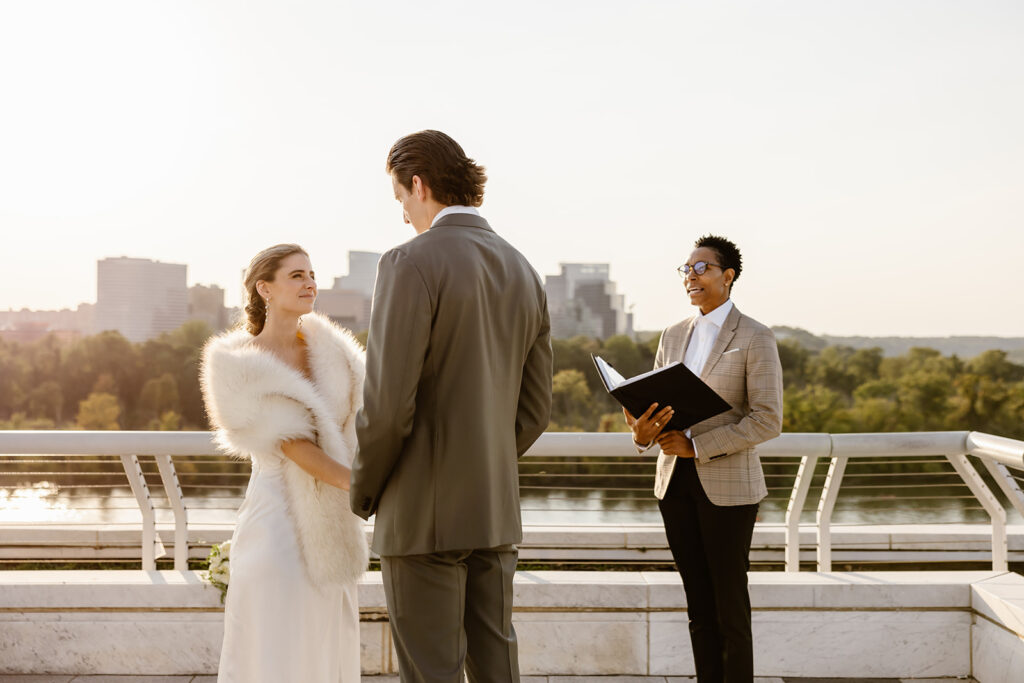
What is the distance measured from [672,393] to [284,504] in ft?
4.10

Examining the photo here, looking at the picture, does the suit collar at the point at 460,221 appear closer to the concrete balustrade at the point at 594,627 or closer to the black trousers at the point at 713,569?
the black trousers at the point at 713,569

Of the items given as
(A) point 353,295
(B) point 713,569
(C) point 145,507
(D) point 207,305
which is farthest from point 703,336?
(D) point 207,305

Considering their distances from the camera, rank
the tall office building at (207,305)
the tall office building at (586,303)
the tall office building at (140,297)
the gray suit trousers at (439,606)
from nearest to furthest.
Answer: the gray suit trousers at (439,606), the tall office building at (140,297), the tall office building at (586,303), the tall office building at (207,305)

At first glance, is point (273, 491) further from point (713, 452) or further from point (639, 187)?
point (639, 187)

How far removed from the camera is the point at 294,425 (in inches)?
105

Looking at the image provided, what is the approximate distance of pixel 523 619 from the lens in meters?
3.73

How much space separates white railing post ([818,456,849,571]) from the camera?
3.83 meters

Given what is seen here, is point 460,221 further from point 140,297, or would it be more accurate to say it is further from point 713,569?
point 140,297

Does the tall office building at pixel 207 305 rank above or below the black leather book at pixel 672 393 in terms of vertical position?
above

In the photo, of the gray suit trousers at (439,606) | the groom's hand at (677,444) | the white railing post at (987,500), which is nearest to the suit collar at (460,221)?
the gray suit trousers at (439,606)

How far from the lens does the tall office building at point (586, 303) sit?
5484 centimetres

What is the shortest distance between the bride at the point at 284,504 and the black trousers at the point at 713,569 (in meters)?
1.14

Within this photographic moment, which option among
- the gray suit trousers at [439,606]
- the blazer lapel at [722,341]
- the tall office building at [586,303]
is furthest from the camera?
the tall office building at [586,303]

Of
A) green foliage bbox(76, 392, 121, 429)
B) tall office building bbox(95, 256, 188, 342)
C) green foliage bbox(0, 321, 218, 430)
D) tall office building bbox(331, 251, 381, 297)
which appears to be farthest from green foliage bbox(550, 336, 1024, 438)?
tall office building bbox(95, 256, 188, 342)
